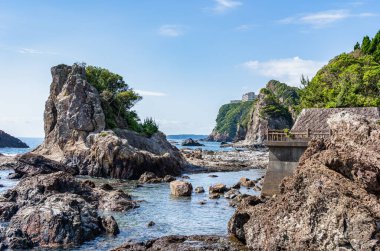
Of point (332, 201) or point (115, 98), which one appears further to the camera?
point (115, 98)

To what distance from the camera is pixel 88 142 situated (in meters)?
61.0

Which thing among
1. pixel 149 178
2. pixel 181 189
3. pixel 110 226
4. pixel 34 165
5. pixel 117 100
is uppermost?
pixel 117 100

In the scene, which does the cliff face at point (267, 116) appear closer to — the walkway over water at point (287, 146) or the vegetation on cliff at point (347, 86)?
the vegetation on cliff at point (347, 86)

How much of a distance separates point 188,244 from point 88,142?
4317cm

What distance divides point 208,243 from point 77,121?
47277 mm

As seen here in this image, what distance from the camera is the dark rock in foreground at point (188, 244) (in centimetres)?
1925

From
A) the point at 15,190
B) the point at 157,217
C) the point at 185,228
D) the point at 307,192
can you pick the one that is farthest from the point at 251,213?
the point at 15,190

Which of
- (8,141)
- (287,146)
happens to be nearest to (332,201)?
(287,146)

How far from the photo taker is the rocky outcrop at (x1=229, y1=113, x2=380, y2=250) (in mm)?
15931

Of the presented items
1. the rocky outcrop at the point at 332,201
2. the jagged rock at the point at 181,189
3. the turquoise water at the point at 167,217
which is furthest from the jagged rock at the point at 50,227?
the jagged rock at the point at 181,189

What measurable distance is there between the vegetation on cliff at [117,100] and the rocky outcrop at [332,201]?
5085cm

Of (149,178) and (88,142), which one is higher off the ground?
(88,142)

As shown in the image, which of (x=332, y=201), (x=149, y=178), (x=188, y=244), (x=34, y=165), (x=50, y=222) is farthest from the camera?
(x=34, y=165)

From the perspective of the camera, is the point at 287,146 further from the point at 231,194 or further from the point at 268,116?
the point at 268,116
